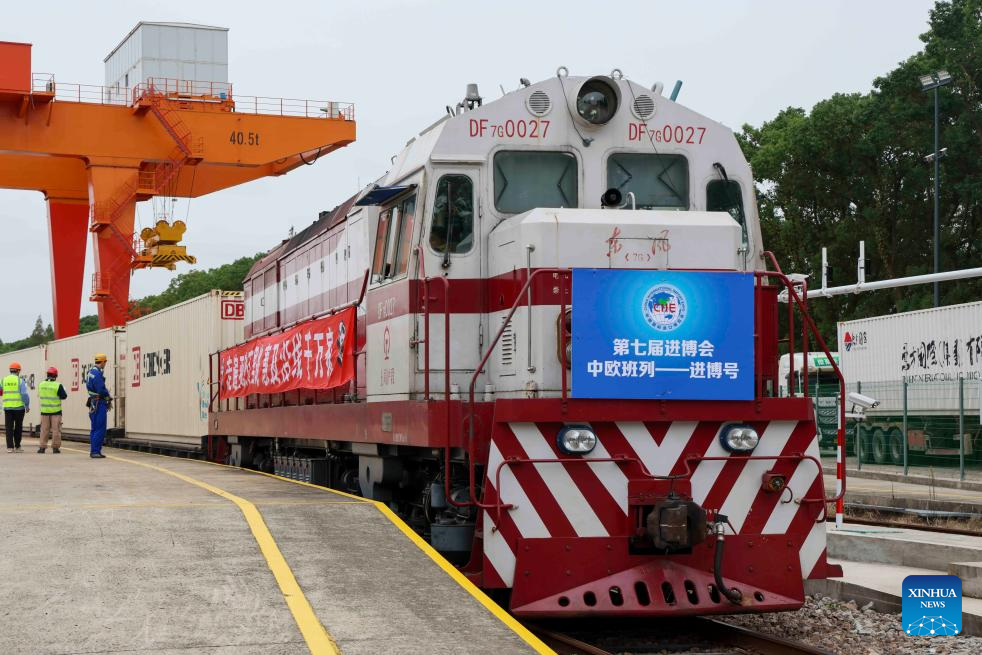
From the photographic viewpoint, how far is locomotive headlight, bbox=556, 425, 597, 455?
786 centimetres

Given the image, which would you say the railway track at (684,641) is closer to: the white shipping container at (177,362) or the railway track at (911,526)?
the railway track at (911,526)

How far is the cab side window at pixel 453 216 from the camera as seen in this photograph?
344 inches

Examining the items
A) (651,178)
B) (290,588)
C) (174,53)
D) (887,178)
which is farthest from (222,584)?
(887,178)

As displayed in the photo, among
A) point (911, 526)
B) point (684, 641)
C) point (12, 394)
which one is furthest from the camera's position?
point (12, 394)

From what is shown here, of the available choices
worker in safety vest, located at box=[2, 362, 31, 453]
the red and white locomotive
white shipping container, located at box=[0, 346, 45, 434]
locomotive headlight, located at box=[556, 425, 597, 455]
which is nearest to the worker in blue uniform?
worker in safety vest, located at box=[2, 362, 31, 453]

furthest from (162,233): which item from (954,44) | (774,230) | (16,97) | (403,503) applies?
(403,503)

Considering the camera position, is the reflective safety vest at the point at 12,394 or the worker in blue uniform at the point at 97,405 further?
the reflective safety vest at the point at 12,394

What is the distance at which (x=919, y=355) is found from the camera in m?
25.9

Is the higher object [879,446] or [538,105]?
[538,105]

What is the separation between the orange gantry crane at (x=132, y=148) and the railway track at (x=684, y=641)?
1335 inches

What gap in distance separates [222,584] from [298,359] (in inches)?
240

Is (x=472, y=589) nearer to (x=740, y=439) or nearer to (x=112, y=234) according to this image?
(x=740, y=439)

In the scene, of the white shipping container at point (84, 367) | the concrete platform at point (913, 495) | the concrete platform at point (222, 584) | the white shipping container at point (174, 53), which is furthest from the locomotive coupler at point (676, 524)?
the white shipping container at point (174, 53)

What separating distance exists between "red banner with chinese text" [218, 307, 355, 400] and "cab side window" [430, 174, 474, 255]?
2.17 metres
